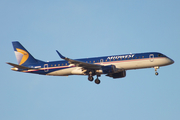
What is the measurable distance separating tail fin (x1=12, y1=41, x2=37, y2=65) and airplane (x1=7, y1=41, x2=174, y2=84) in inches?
36.1

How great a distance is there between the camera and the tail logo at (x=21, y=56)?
59.0 metres

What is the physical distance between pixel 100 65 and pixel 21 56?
17.7m

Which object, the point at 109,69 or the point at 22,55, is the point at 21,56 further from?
the point at 109,69

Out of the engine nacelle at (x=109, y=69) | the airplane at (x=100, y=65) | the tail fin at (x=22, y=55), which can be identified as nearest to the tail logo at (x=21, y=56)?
the tail fin at (x=22, y=55)

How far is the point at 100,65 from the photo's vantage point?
2035 inches

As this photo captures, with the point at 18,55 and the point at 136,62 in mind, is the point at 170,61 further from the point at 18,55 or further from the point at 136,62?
the point at 18,55

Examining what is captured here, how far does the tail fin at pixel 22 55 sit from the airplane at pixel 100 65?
3.01 ft

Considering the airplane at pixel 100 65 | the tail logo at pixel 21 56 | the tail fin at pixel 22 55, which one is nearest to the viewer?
the airplane at pixel 100 65

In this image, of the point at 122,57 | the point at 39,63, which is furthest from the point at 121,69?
the point at 39,63

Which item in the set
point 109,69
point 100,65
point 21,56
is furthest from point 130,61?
point 21,56

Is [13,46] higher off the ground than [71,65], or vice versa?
[13,46]

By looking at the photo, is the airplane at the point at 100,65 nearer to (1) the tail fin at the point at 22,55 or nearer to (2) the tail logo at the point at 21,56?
(1) the tail fin at the point at 22,55

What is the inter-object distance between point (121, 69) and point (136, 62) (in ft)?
9.72

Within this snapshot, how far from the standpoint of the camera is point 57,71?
Answer: 55531mm
